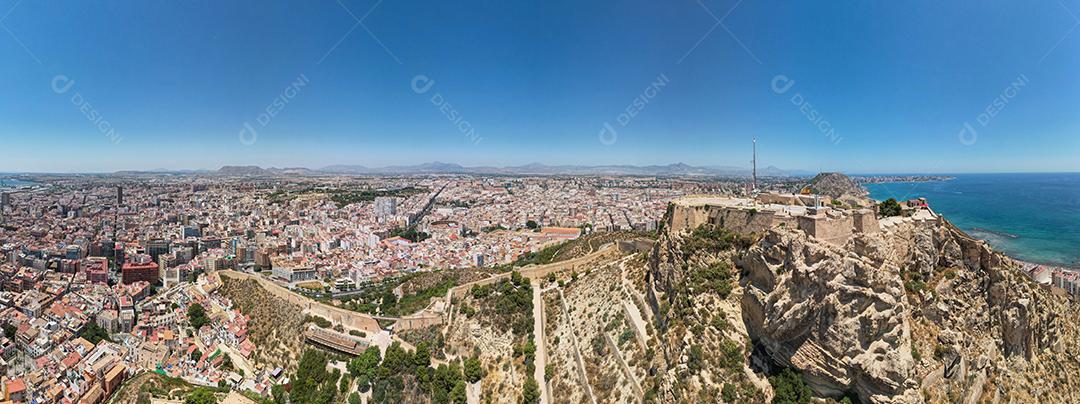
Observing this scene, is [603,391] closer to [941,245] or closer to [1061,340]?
[941,245]

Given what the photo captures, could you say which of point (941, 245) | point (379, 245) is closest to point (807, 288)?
point (941, 245)

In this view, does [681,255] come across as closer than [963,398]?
No

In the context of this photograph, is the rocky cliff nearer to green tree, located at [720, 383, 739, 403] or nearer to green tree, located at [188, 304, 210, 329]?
green tree, located at [720, 383, 739, 403]

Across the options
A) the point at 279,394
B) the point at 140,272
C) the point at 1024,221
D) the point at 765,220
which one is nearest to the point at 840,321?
the point at 765,220

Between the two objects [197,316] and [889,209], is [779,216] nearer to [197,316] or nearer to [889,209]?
[889,209]

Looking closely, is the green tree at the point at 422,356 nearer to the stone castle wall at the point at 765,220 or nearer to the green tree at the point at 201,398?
the green tree at the point at 201,398

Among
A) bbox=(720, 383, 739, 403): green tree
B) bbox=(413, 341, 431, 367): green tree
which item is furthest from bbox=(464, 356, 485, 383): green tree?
bbox=(720, 383, 739, 403): green tree
